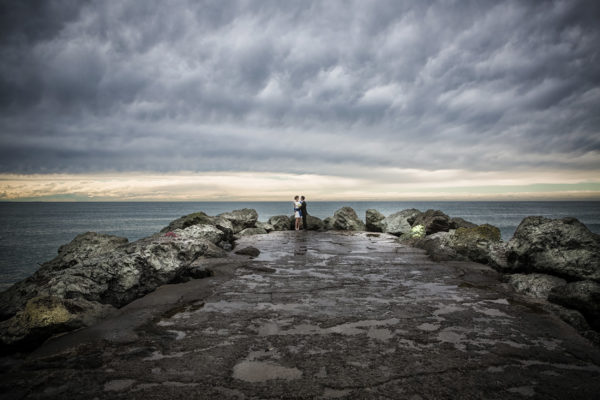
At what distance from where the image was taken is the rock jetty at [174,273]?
4.46m

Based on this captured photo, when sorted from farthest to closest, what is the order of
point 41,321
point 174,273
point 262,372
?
point 174,273
point 41,321
point 262,372

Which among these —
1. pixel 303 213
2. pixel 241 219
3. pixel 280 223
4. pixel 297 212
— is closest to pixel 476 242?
pixel 297 212

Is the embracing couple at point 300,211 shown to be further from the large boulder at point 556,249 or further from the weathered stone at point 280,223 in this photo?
the large boulder at point 556,249

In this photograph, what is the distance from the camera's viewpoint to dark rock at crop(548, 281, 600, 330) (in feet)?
16.8

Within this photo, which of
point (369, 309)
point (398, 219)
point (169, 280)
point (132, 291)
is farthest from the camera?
point (398, 219)

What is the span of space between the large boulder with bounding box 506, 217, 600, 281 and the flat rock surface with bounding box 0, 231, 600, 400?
171 centimetres

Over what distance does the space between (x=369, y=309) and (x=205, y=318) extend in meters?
2.87

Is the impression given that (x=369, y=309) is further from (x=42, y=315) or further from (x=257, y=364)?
(x=42, y=315)

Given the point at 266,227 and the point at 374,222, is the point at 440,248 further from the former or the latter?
the point at 266,227

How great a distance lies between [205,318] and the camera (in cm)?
505

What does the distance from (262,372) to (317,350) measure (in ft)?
2.70

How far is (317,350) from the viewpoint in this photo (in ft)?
12.7

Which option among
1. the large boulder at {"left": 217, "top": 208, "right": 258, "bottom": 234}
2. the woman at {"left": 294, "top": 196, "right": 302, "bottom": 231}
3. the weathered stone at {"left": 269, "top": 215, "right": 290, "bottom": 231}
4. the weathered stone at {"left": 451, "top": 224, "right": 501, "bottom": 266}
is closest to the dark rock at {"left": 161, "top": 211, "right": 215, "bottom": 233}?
the large boulder at {"left": 217, "top": 208, "right": 258, "bottom": 234}

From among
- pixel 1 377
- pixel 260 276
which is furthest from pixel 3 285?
pixel 1 377
